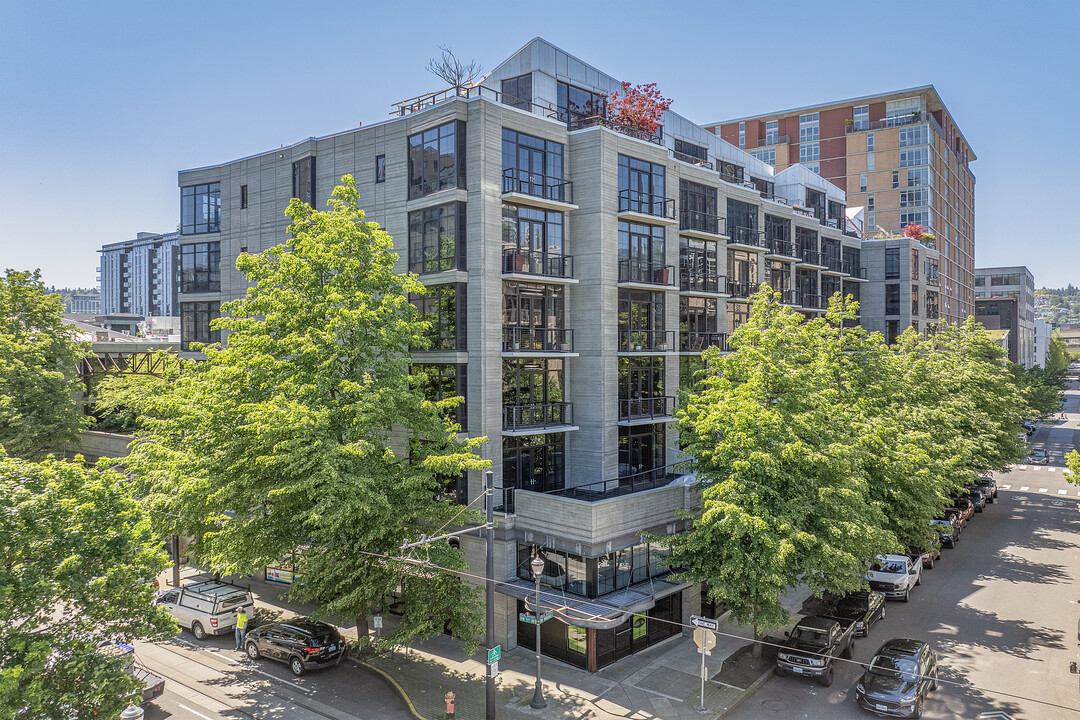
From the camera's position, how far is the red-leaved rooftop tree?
28.5 m

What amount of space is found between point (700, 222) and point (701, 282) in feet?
9.17

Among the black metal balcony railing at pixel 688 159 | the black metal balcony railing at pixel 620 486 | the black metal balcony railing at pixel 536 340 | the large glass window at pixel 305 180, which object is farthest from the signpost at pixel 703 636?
the black metal balcony railing at pixel 688 159

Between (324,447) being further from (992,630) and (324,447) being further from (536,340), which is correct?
(992,630)

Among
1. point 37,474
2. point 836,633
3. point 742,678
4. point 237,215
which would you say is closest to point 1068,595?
point 836,633

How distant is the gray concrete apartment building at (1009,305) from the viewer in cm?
10725

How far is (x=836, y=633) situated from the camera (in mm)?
21891

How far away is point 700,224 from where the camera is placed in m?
31.6

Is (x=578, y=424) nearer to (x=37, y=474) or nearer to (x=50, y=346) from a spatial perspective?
(x=37, y=474)

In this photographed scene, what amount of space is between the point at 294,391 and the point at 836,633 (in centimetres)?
1849

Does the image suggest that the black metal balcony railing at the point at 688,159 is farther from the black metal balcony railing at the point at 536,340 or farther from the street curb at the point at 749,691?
the street curb at the point at 749,691

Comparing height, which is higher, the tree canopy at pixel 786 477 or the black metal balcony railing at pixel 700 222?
the black metal balcony railing at pixel 700 222

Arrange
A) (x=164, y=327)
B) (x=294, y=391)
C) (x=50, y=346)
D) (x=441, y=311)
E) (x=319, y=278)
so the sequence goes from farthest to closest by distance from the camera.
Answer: (x=164, y=327), (x=50, y=346), (x=441, y=311), (x=319, y=278), (x=294, y=391)

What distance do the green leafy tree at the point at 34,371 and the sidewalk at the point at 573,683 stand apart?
17330 mm

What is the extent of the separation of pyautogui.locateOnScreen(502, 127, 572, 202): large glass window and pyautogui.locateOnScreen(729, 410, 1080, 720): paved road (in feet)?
61.2
